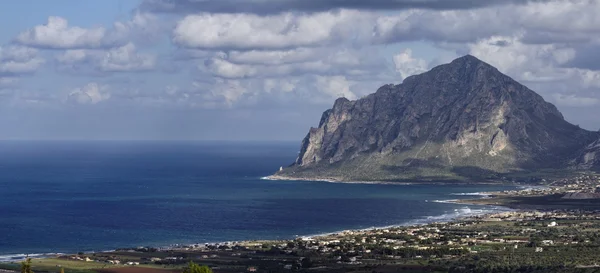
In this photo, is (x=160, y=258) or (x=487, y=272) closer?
(x=487, y=272)

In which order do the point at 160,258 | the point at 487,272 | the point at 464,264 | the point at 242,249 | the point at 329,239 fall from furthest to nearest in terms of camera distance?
1. the point at 329,239
2. the point at 242,249
3. the point at 160,258
4. the point at 464,264
5. the point at 487,272

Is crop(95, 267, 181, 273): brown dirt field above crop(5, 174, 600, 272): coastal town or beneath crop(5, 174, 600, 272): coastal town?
beneath

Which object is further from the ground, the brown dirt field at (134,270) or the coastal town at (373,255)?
the coastal town at (373,255)

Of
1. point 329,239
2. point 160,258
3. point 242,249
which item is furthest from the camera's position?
point 329,239

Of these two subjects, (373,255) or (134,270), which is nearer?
(134,270)

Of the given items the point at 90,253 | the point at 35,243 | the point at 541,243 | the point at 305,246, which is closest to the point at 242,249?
the point at 305,246

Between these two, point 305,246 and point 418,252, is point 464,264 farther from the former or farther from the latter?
point 305,246

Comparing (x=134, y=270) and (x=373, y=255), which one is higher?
(x=373, y=255)

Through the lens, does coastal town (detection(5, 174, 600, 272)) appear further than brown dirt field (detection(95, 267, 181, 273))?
Yes

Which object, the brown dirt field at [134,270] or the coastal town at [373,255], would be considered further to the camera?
the coastal town at [373,255]

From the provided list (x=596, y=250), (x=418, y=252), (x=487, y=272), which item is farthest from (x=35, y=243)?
(x=596, y=250)

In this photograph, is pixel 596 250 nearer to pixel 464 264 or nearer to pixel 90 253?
pixel 464 264
